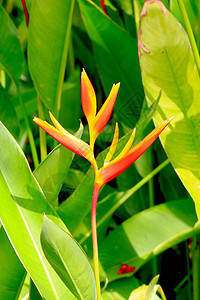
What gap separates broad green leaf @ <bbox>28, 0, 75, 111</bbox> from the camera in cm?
63

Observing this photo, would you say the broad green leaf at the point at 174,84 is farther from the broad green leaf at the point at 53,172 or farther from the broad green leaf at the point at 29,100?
the broad green leaf at the point at 29,100

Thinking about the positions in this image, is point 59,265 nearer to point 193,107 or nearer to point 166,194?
point 193,107

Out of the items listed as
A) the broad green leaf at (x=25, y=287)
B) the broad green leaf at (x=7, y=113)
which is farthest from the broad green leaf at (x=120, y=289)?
the broad green leaf at (x=7, y=113)

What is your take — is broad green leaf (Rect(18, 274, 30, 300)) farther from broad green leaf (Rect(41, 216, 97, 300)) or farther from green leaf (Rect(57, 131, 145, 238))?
broad green leaf (Rect(41, 216, 97, 300))

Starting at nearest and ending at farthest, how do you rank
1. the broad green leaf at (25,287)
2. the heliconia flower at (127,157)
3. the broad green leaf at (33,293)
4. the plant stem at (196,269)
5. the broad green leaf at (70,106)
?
the heliconia flower at (127,157) < the broad green leaf at (33,293) < the broad green leaf at (25,287) < the plant stem at (196,269) < the broad green leaf at (70,106)

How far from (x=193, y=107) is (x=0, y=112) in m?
0.36

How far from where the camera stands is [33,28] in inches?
25.6

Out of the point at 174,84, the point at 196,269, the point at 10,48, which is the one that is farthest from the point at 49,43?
the point at 196,269

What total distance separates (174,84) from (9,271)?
33 cm

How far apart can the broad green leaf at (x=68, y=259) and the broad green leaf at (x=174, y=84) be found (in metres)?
0.21

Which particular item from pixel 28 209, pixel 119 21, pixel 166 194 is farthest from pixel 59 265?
pixel 119 21

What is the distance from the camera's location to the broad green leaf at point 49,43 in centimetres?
63

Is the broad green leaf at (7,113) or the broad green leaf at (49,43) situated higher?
the broad green leaf at (49,43)

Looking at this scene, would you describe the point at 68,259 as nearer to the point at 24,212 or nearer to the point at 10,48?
the point at 24,212
